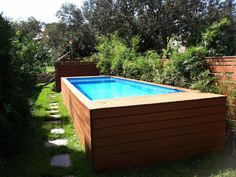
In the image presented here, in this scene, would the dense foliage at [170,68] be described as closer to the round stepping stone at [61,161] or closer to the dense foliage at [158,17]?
the round stepping stone at [61,161]

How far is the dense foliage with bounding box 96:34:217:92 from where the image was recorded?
5.22 metres

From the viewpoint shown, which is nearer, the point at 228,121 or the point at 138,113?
the point at 138,113

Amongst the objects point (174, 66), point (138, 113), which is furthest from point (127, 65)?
point (138, 113)

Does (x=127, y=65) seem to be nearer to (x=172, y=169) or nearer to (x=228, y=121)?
(x=228, y=121)

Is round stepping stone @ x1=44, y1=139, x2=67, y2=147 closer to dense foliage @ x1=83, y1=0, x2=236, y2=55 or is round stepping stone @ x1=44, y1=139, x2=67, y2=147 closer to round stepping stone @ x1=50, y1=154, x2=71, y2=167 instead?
round stepping stone @ x1=50, y1=154, x2=71, y2=167

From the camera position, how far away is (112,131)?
11.2 ft

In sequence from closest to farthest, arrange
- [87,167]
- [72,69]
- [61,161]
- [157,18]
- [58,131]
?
[87,167], [61,161], [58,131], [72,69], [157,18]

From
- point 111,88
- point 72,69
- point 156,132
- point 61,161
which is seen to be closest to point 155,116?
point 156,132

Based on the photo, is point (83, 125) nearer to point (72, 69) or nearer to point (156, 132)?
point (156, 132)

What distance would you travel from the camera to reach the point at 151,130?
3.61 meters

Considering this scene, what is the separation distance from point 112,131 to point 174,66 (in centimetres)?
308

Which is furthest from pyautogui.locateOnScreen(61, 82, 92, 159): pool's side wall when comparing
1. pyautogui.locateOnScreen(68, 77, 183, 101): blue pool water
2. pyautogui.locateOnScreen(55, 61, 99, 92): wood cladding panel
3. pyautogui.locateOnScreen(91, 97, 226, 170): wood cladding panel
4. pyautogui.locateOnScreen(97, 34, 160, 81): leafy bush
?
pyautogui.locateOnScreen(55, 61, 99, 92): wood cladding panel

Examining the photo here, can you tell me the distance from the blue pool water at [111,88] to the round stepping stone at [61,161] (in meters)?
2.07

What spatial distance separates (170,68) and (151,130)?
9.44 feet
